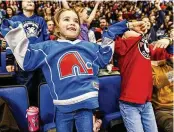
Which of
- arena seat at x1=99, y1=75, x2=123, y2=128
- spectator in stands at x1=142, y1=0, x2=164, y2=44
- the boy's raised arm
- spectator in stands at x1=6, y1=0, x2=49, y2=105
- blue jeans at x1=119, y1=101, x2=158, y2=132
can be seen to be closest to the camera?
the boy's raised arm

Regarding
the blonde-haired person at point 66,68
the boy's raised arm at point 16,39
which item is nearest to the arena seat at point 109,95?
the blonde-haired person at point 66,68

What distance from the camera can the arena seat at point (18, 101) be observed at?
1.56 meters

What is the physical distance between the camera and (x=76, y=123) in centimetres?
127

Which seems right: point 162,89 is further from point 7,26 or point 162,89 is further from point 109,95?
point 7,26

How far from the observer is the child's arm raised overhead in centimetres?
117

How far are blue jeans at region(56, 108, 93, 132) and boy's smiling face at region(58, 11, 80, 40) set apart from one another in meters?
0.41

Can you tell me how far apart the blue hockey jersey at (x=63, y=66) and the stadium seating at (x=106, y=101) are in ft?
1.26

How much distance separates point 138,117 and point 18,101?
0.77m

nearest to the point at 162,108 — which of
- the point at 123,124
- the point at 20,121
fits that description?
the point at 123,124

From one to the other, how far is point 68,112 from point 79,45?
357 mm

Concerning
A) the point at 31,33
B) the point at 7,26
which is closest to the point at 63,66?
the point at 7,26

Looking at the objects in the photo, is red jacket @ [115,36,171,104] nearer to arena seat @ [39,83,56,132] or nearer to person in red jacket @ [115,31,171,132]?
person in red jacket @ [115,31,171,132]

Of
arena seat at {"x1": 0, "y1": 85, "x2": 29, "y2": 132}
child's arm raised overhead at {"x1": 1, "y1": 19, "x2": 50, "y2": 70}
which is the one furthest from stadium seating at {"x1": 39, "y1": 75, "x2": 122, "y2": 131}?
child's arm raised overhead at {"x1": 1, "y1": 19, "x2": 50, "y2": 70}

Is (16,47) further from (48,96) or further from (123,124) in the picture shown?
(123,124)
